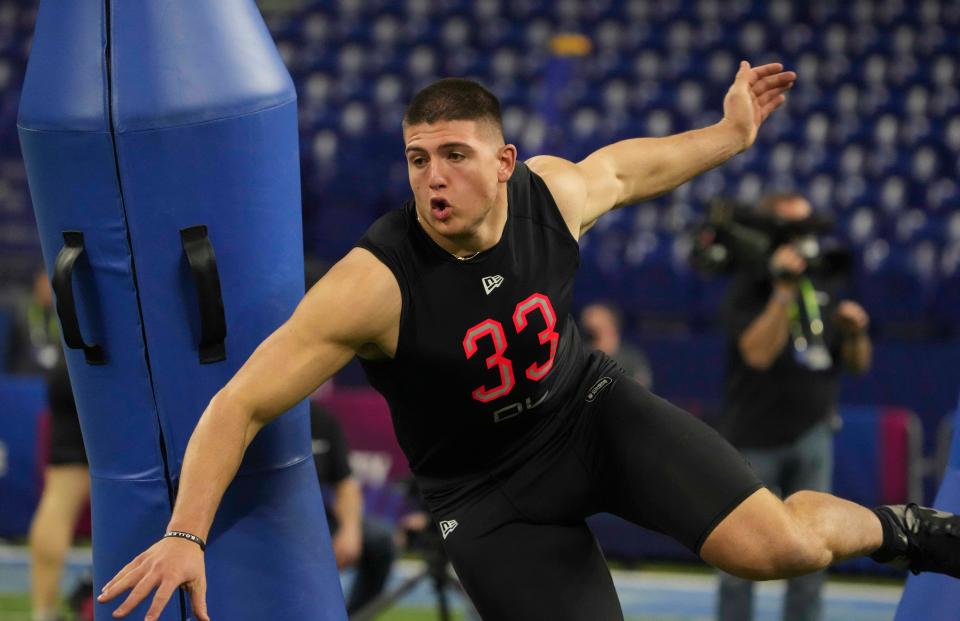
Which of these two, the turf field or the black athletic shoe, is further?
the turf field

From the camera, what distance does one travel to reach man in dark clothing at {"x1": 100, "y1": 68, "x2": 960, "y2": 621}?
150 inches

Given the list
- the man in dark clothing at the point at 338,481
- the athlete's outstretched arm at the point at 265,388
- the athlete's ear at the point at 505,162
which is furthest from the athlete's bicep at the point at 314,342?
the man in dark clothing at the point at 338,481

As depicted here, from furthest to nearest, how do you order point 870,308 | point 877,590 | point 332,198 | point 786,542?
point 332,198 → point 870,308 → point 877,590 → point 786,542

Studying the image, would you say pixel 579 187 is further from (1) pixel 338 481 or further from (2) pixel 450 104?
(1) pixel 338 481

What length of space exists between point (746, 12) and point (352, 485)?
403 inches

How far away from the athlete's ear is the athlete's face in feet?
0.21

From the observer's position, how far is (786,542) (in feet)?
13.1

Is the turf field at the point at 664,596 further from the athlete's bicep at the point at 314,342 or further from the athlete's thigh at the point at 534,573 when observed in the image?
the athlete's bicep at the point at 314,342

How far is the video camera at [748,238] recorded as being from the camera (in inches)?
264

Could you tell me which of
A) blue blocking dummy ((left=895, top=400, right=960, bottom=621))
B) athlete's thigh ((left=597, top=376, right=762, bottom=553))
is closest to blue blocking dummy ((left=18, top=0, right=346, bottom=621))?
athlete's thigh ((left=597, top=376, right=762, bottom=553))

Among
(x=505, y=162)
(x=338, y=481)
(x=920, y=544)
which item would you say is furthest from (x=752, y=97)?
(x=338, y=481)

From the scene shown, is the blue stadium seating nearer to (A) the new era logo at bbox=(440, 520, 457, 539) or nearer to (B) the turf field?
(B) the turf field

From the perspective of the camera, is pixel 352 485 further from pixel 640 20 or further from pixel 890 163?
pixel 640 20

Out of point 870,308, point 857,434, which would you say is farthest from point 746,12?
point 857,434
